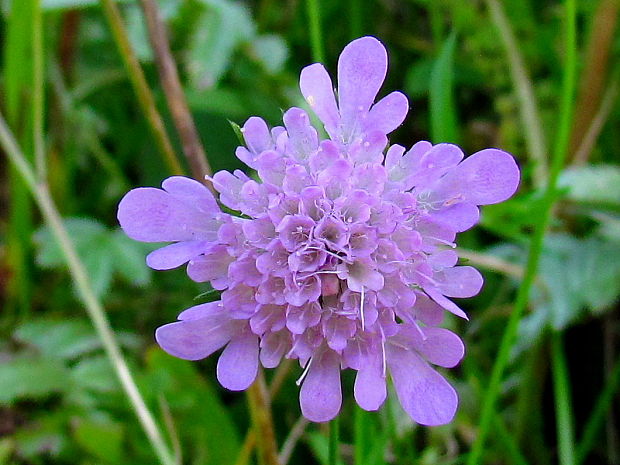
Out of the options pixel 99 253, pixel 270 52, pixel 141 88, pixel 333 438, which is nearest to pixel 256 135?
pixel 333 438

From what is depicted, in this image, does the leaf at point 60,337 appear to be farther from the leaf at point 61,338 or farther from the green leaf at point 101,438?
the green leaf at point 101,438

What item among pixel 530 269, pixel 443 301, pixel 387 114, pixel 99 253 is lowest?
pixel 99 253

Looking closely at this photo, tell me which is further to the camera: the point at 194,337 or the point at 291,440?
the point at 291,440

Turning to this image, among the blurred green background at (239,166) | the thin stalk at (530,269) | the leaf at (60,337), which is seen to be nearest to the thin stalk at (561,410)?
the blurred green background at (239,166)

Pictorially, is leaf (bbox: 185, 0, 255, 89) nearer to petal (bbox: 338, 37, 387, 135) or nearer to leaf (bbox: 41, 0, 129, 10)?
leaf (bbox: 41, 0, 129, 10)

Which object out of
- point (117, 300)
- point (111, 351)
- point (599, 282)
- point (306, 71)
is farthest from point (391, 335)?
point (117, 300)

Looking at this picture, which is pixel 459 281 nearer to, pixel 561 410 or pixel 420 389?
pixel 420 389
